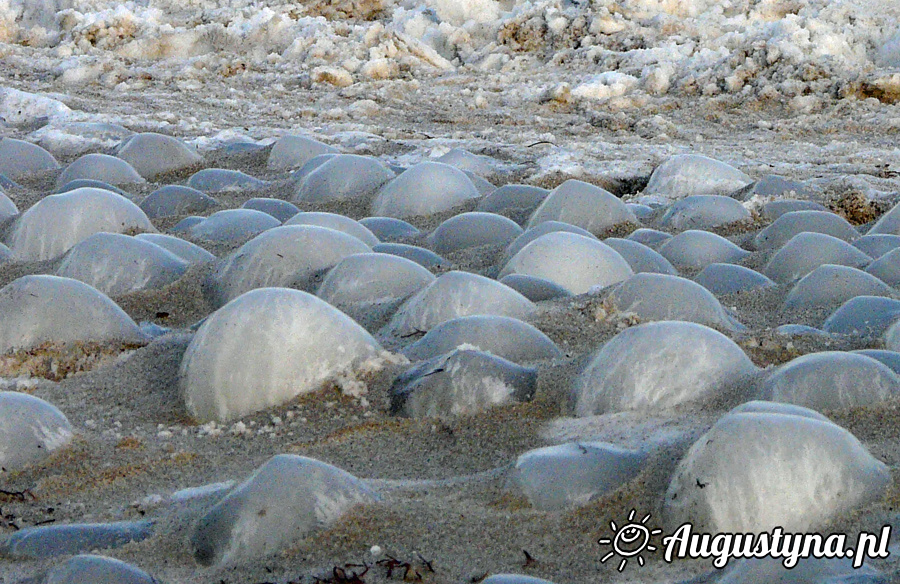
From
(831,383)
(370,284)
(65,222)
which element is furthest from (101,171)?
(831,383)

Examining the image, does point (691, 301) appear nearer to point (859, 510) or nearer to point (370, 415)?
point (370, 415)

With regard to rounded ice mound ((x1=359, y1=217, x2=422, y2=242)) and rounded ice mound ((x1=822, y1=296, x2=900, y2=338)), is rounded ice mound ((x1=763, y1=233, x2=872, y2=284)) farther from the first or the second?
rounded ice mound ((x1=359, y1=217, x2=422, y2=242))

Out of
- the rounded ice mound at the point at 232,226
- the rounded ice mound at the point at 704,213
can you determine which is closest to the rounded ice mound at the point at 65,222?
the rounded ice mound at the point at 232,226

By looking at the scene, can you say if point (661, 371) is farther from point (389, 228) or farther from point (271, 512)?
point (389, 228)

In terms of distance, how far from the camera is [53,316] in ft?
7.14

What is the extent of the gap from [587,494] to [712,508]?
0.17 m

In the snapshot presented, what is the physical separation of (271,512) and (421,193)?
2104 millimetres

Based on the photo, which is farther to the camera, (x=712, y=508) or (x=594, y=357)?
(x=594, y=357)

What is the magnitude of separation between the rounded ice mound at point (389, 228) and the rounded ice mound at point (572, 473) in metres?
1.63

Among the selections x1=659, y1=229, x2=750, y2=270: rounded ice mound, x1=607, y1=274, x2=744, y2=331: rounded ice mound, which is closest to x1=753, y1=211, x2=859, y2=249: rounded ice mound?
x1=659, y1=229, x2=750, y2=270: rounded ice mound

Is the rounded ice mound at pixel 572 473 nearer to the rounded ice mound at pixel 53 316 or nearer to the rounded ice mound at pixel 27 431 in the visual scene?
the rounded ice mound at pixel 27 431

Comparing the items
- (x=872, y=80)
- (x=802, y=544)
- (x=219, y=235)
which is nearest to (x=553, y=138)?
(x=872, y=80)

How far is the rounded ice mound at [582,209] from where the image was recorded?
3.17 m

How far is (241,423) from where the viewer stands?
1.84m
